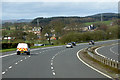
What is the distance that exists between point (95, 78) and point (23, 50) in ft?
89.4

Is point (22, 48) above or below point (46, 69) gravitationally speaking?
above

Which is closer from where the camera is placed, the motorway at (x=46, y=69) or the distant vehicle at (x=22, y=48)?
the motorway at (x=46, y=69)

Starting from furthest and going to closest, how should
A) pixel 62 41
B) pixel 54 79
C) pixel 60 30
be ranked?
pixel 60 30 < pixel 62 41 < pixel 54 79

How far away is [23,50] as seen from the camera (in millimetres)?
42812

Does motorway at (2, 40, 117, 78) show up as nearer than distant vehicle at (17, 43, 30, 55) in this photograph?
Yes

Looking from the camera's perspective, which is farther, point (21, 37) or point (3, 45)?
point (21, 37)

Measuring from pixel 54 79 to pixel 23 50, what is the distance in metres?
27.4

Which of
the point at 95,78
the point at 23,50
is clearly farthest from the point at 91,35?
the point at 95,78

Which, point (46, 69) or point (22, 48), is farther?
point (22, 48)

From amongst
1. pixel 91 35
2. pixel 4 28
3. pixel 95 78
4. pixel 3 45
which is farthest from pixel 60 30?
pixel 95 78

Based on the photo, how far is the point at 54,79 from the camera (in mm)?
15898

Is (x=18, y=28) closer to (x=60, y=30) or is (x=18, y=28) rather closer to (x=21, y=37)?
(x=21, y=37)

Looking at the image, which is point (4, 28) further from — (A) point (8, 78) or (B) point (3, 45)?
(A) point (8, 78)

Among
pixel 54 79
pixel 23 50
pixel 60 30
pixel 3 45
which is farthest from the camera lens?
pixel 60 30
